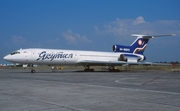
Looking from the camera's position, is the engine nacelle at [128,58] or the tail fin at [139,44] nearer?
the engine nacelle at [128,58]

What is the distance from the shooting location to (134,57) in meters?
39.3

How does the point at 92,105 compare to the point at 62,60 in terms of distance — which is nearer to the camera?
the point at 92,105

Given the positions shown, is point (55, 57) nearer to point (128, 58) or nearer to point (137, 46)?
point (128, 58)

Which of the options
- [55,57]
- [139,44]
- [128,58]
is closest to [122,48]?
[139,44]

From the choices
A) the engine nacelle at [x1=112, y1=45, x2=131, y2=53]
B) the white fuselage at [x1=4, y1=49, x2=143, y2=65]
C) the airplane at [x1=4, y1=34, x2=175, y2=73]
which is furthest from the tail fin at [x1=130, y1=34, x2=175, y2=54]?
the white fuselage at [x1=4, y1=49, x2=143, y2=65]

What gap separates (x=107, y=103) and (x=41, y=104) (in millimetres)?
2125

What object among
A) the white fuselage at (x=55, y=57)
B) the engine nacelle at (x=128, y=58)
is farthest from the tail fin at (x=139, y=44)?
the white fuselage at (x=55, y=57)

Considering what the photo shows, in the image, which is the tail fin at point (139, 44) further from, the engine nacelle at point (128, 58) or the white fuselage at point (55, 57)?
the white fuselage at point (55, 57)

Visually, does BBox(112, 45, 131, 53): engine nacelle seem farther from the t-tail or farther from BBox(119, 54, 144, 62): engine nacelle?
BBox(119, 54, 144, 62): engine nacelle

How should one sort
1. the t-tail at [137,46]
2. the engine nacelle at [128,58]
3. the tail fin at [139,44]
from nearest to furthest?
the engine nacelle at [128,58], the t-tail at [137,46], the tail fin at [139,44]

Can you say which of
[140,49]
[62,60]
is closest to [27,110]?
[62,60]

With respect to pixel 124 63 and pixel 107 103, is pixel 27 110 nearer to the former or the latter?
pixel 107 103

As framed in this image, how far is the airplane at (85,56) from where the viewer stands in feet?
101

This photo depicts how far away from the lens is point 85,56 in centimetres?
3644
